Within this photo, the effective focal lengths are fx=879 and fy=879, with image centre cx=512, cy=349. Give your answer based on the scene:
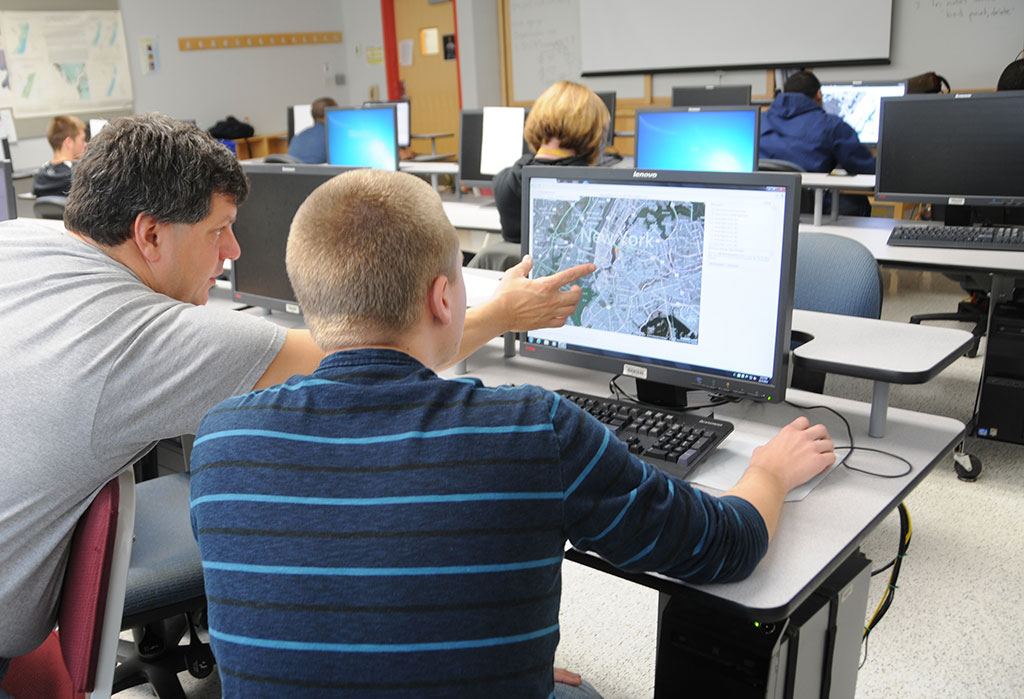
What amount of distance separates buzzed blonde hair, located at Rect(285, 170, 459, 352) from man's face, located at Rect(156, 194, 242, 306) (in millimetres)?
547

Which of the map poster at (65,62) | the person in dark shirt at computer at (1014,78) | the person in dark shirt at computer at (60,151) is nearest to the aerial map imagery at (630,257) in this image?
the person in dark shirt at computer at (1014,78)

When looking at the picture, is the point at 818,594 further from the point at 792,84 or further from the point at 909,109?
the point at 792,84

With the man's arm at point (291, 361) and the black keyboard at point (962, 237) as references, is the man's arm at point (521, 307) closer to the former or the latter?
the man's arm at point (291, 361)

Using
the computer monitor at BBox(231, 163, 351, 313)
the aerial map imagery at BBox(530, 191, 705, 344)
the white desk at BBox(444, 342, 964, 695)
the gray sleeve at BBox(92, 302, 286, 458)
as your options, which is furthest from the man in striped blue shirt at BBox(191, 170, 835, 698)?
the computer monitor at BBox(231, 163, 351, 313)

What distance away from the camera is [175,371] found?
1.25m

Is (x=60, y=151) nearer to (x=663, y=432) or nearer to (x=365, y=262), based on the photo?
(x=663, y=432)

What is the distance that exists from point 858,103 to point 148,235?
15.9 ft

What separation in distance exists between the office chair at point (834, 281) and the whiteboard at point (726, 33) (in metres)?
4.83

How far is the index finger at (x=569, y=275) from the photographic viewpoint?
5.14 ft

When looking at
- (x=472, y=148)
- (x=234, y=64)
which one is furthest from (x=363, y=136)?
(x=234, y=64)

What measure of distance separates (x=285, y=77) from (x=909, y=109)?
24.5 feet

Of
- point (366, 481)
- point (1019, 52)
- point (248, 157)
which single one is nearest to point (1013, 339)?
point (366, 481)

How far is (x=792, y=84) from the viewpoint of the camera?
4895mm

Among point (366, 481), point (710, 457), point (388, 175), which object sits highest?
point (388, 175)
